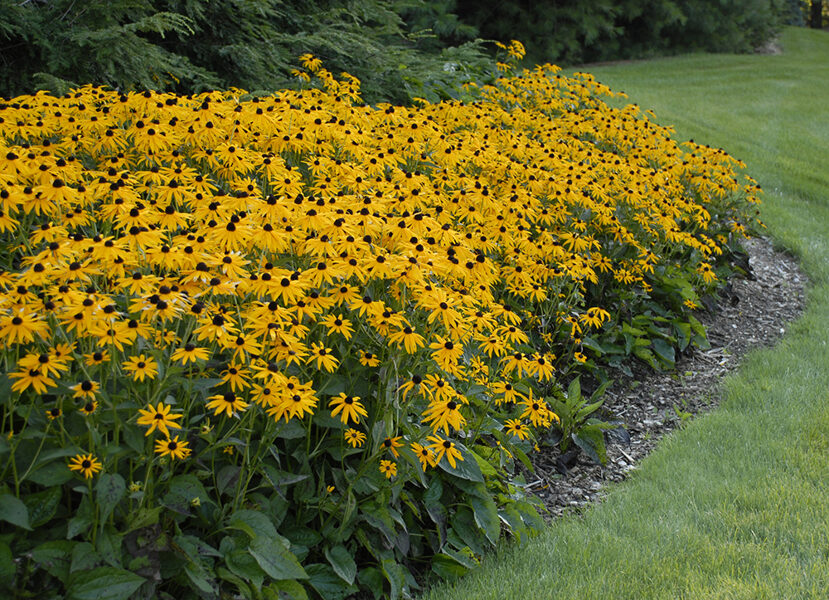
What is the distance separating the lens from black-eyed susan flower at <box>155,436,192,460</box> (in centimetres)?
214

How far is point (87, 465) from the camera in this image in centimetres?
208

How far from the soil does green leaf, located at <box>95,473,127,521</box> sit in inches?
80.9

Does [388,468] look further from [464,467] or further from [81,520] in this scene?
[81,520]

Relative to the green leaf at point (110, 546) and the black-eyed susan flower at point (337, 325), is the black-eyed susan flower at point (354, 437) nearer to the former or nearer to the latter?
the black-eyed susan flower at point (337, 325)

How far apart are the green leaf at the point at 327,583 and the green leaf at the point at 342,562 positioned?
2.0 inches

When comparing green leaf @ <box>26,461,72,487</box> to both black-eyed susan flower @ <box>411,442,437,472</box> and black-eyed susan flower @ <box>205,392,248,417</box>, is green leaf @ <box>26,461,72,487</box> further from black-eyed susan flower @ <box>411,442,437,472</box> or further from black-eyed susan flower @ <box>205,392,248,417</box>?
black-eyed susan flower @ <box>411,442,437,472</box>

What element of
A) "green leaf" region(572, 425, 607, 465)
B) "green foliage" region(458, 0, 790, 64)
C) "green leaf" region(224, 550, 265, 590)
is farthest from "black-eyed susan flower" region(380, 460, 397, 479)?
"green foliage" region(458, 0, 790, 64)

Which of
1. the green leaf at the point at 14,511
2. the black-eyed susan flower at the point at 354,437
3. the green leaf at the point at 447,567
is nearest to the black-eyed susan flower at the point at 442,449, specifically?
the black-eyed susan flower at the point at 354,437

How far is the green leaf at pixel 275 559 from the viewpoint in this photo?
2.27 metres

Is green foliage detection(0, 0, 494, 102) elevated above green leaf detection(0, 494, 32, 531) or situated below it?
above

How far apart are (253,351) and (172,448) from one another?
36cm

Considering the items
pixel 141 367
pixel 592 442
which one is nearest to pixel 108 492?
pixel 141 367

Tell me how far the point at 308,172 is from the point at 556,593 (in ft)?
8.21

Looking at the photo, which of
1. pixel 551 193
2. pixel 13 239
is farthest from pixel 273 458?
pixel 551 193
